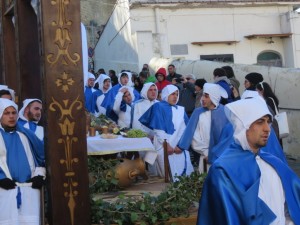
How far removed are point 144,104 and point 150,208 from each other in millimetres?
4357

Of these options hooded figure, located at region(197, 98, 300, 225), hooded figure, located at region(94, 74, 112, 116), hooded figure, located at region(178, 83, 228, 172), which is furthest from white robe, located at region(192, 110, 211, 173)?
hooded figure, located at region(94, 74, 112, 116)

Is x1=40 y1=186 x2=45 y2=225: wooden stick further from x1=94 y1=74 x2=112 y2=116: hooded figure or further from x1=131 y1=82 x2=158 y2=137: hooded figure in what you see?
x1=94 y1=74 x2=112 y2=116: hooded figure

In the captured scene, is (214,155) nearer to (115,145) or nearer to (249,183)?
(115,145)

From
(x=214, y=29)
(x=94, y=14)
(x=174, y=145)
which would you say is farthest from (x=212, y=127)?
(x=94, y=14)

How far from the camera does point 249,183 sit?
3.56m

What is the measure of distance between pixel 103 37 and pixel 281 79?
1524 cm

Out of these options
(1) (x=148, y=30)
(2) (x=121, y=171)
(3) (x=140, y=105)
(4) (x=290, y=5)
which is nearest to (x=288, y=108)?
(3) (x=140, y=105)

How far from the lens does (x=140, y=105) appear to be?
9.43m

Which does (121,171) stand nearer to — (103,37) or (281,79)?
(281,79)

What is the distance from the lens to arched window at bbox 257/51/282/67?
22.0m

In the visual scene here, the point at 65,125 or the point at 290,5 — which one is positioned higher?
the point at 290,5

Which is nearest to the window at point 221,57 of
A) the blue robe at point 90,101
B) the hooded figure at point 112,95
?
the blue robe at point 90,101

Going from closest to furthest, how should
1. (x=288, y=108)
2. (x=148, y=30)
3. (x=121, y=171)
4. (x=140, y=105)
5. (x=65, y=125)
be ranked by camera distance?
1. (x=65, y=125)
2. (x=121, y=171)
3. (x=140, y=105)
4. (x=288, y=108)
5. (x=148, y=30)

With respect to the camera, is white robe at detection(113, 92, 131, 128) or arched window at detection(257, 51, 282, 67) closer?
white robe at detection(113, 92, 131, 128)
